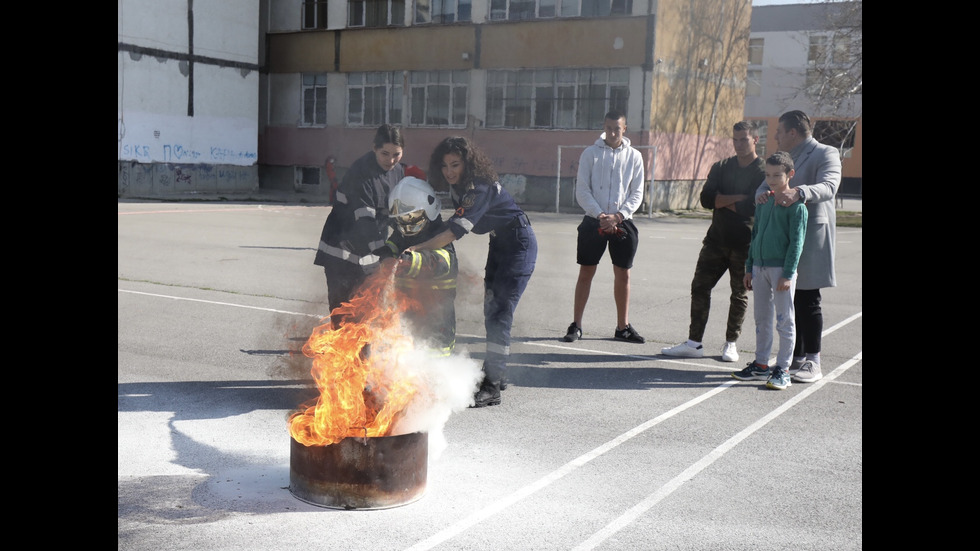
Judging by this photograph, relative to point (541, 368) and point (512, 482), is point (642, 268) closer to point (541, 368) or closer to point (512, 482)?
point (541, 368)

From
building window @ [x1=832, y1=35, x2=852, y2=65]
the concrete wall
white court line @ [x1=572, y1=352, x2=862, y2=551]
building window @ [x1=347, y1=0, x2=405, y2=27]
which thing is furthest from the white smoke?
building window @ [x1=832, y1=35, x2=852, y2=65]

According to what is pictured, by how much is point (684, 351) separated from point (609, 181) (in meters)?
1.60

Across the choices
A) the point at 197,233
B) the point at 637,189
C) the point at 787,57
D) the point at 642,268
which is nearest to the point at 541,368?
the point at 637,189

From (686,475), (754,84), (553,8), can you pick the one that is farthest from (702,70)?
(686,475)

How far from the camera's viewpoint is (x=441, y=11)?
881cm

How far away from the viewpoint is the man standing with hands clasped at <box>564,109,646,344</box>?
7.62m

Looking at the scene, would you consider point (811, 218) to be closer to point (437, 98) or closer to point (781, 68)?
point (437, 98)

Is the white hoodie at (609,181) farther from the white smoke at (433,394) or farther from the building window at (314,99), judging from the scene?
the white smoke at (433,394)

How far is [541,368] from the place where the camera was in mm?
7020

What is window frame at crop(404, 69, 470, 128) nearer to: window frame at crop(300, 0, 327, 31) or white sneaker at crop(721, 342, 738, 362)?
window frame at crop(300, 0, 327, 31)
